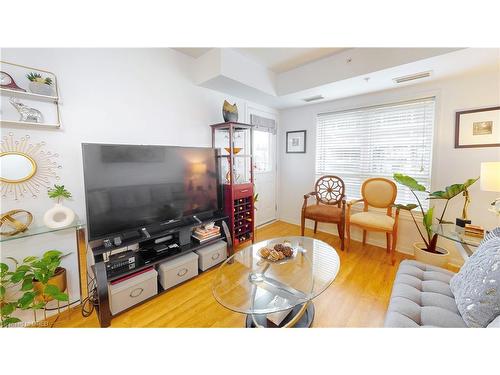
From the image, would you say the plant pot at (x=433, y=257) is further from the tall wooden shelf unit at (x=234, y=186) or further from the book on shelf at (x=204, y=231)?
the book on shelf at (x=204, y=231)

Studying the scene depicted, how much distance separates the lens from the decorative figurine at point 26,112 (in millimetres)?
1332

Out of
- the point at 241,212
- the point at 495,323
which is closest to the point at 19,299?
the point at 241,212

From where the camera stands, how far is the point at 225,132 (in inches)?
109

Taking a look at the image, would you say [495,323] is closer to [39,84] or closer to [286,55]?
[286,55]

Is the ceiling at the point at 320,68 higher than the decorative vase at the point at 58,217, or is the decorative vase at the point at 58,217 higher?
the ceiling at the point at 320,68

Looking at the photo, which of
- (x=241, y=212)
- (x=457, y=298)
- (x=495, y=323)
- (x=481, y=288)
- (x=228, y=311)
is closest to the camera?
(x=495, y=323)

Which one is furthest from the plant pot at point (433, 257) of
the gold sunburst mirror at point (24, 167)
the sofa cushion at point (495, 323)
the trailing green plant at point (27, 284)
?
the gold sunburst mirror at point (24, 167)

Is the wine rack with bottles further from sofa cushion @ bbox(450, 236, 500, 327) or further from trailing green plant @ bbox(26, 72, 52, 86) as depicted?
sofa cushion @ bbox(450, 236, 500, 327)

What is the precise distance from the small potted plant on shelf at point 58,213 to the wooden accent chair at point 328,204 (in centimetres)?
251

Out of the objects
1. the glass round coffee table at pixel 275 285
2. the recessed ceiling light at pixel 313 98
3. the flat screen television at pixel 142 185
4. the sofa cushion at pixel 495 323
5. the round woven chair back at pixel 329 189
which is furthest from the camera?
the round woven chair back at pixel 329 189

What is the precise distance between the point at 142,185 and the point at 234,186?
3.50 feet

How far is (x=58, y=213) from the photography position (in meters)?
1.48
